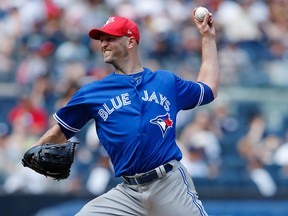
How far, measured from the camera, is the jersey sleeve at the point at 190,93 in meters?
5.61

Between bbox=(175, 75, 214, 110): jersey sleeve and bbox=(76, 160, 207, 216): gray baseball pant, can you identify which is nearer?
bbox=(76, 160, 207, 216): gray baseball pant

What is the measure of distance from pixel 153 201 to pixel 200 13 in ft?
4.62

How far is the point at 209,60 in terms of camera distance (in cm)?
586

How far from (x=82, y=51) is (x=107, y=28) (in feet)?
22.6

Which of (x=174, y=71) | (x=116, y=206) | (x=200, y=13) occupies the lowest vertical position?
(x=174, y=71)

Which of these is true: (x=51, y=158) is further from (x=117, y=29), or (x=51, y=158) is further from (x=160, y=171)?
(x=117, y=29)

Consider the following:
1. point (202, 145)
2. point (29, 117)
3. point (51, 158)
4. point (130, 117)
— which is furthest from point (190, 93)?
point (29, 117)

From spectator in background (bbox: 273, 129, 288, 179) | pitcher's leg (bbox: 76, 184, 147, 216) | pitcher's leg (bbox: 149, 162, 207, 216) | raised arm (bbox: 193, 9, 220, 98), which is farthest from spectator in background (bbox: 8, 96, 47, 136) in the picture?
pitcher's leg (bbox: 149, 162, 207, 216)

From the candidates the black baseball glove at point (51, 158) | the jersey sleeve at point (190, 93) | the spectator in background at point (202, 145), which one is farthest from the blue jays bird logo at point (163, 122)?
the spectator in background at point (202, 145)

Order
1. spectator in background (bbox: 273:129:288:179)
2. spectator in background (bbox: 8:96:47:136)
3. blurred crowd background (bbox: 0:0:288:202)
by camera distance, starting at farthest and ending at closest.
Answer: spectator in background (bbox: 273:129:288:179) < spectator in background (bbox: 8:96:47:136) < blurred crowd background (bbox: 0:0:288:202)

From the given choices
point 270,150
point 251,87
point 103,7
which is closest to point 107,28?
point 270,150

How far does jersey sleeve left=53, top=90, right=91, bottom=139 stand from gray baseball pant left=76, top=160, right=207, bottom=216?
0.51m

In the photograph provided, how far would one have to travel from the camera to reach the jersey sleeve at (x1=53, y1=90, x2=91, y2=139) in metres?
5.42

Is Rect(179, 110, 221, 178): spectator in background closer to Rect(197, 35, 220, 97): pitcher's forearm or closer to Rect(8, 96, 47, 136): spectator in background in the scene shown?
Rect(8, 96, 47, 136): spectator in background
